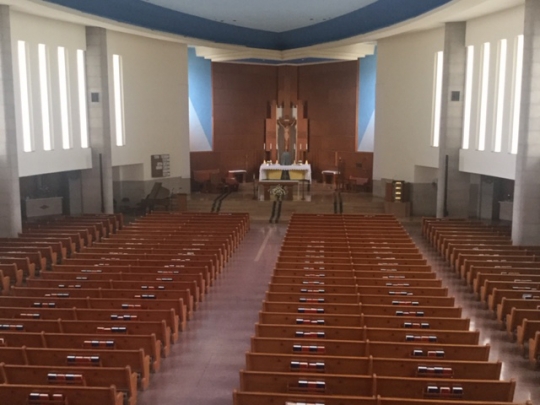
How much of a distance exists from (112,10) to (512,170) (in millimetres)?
12009

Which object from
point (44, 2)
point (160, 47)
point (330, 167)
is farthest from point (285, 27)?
point (44, 2)

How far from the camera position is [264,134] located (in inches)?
1056

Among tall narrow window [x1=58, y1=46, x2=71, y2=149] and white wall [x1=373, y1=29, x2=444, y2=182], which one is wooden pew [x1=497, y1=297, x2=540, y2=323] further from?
tall narrow window [x1=58, y1=46, x2=71, y2=149]

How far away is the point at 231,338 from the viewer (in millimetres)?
9000

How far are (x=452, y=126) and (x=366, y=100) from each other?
696 centimetres

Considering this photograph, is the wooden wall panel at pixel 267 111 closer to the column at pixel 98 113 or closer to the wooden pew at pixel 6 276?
the column at pixel 98 113

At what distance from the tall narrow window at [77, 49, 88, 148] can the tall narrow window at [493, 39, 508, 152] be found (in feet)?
40.4

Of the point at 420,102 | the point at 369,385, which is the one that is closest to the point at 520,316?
the point at 369,385

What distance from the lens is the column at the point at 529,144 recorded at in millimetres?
13445

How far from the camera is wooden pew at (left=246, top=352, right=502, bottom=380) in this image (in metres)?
6.32

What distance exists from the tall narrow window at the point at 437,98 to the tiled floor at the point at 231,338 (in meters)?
4.95

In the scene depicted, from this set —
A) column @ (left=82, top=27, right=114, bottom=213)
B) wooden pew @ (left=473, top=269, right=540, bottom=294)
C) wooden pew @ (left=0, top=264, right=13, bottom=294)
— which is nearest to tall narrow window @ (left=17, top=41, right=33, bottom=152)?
column @ (left=82, top=27, right=114, bottom=213)

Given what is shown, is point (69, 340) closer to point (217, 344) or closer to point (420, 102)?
point (217, 344)

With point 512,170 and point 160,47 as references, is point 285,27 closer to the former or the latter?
point 160,47
